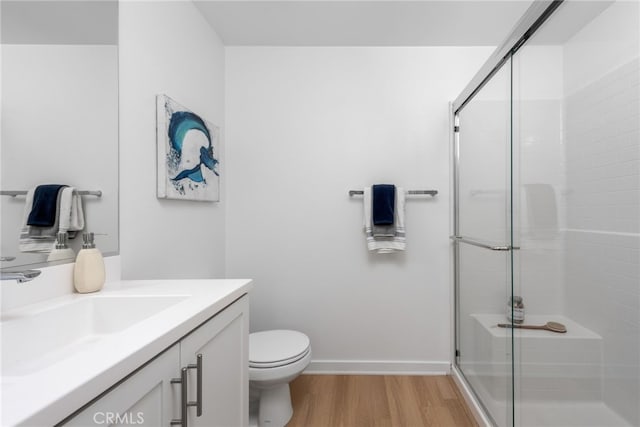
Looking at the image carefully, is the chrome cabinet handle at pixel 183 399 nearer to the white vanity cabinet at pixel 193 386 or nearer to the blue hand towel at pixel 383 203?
the white vanity cabinet at pixel 193 386

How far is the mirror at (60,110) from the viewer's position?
784 millimetres

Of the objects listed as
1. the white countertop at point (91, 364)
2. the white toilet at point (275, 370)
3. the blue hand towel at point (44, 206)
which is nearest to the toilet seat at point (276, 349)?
the white toilet at point (275, 370)

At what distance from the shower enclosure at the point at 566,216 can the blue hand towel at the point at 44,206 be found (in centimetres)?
157

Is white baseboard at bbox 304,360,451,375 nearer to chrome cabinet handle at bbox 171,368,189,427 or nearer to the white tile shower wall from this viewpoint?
the white tile shower wall

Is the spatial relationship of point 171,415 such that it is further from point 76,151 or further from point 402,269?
point 402,269

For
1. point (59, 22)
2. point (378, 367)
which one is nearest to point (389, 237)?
point (378, 367)

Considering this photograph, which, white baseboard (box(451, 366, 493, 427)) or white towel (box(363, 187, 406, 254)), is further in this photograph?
white towel (box(363, 187, 406, 254))

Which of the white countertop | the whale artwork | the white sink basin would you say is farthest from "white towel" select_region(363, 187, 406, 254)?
the white sink basin

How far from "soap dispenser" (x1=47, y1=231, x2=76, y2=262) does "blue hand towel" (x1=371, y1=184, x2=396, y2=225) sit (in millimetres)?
1497

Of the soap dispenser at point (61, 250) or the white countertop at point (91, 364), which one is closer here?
the white countertop at point (91, 364)

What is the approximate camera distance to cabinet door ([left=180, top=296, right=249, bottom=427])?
0.76m

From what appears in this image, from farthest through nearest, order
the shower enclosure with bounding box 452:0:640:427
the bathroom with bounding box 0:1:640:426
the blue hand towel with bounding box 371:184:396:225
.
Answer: the blue hand towel with bounding box 371:184:396:225
the bathroom with bounding box 0:1:640:426
the shower enclosure with bounding box 452:0:640:427

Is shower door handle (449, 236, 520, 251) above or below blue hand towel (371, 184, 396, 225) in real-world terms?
below


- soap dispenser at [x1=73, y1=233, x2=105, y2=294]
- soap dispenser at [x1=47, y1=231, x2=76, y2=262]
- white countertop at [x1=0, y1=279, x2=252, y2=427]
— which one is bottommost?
white countertop at [x1=0, y1=279, x2=252, y2=427]
